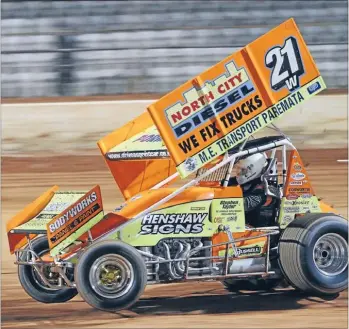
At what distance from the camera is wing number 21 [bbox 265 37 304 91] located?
9898 millimetres

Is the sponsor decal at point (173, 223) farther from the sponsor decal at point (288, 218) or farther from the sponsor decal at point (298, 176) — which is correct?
the sponsor decal at point (298, 176)

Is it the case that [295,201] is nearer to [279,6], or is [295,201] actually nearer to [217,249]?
[217,249]

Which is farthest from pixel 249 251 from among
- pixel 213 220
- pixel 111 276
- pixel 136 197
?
pixel 111 276

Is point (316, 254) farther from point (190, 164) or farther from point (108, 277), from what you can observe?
point (108, 277)

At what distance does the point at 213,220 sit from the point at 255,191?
2.26ft

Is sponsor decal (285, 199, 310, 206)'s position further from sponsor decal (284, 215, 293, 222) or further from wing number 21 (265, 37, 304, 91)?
wing number 21 (265, 37, 304, 91)

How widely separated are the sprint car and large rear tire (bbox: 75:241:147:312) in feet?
0.04

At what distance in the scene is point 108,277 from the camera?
31.0 ft

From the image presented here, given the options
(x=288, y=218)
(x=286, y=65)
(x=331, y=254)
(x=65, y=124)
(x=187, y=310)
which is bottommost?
(x=187, y=310)

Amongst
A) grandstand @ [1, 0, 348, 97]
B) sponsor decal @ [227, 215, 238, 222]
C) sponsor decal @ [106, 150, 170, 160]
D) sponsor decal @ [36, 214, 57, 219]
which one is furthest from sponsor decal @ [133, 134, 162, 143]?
grandstand @ [1, 0, 348, 97]

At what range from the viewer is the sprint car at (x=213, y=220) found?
381 inches

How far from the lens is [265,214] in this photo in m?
10.3

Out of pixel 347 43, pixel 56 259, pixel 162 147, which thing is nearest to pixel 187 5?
pixel 347 43

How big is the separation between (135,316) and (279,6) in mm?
13858
